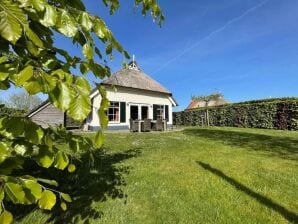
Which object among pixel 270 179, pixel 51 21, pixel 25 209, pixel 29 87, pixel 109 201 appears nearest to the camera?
pixel 29 87

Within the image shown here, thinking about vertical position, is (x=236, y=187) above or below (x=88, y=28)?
below

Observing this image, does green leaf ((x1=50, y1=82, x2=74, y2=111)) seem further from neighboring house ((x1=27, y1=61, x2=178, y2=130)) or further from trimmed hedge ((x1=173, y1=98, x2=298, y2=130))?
trimmed hedge ((x1=173, y1=98, x2=298, y2=130))

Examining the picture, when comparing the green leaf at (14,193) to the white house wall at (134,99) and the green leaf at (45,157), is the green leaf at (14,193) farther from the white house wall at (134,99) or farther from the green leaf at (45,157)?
the white house wall at (134,99)

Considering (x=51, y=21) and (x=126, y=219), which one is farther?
(x=126, y=219)

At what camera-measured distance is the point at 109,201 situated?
432 cm

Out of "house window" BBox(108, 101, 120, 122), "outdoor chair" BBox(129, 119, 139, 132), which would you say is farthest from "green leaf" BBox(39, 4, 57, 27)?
"house window" BBox(108, 101, 120, 122)

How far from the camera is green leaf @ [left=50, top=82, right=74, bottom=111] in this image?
38.3 inches

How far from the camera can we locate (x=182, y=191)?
4824mm

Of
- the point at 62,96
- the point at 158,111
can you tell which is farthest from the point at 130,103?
the point at 62,96

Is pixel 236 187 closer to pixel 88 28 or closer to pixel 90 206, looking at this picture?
pixel 90 206

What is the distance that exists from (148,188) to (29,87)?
4.41 metres

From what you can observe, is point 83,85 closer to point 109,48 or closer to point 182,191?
point 109,48

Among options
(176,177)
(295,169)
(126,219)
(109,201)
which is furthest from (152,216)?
(295,169)

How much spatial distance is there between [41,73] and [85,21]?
408mm
